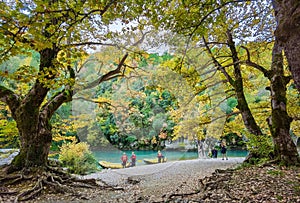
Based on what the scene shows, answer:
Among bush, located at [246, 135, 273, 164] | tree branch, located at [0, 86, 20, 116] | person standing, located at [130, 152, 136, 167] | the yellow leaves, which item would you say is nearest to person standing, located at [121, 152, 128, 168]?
person standing, located at [130, 152, 136, 167]

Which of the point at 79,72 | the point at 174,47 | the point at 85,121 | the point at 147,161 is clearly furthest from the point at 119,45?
the point at 147,161

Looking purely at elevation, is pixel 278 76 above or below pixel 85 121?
above

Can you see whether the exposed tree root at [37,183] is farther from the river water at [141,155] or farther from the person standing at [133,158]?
the person standing at [133,158]

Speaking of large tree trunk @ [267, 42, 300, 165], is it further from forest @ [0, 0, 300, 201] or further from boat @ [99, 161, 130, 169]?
boat @ [99, 161, 130, 169]

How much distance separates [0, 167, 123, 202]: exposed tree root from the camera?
4234mm

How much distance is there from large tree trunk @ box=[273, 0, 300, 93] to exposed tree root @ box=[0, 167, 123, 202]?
4.27 m

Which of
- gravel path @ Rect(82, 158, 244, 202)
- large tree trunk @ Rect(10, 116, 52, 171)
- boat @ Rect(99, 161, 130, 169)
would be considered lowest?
boat @ Rect(99, 161, 130, 169)

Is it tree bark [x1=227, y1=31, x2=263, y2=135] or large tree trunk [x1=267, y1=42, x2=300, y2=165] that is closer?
large tree trunk [x1=267, y1=42, x2=300, y2=165]

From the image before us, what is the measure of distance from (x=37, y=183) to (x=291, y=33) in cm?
Answer: 521

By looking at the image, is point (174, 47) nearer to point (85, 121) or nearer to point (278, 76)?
point (278, 76)

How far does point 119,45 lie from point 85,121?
161 inches

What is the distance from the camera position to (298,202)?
2.48 meters

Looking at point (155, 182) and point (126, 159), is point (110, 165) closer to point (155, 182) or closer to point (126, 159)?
point (126, 159)

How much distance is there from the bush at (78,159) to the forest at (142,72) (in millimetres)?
60
